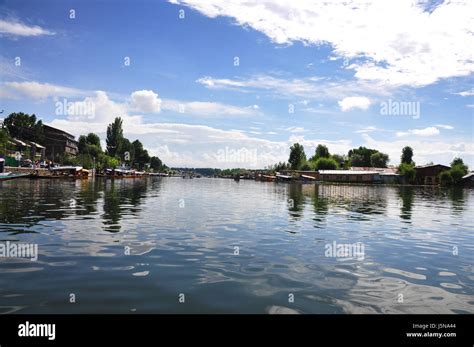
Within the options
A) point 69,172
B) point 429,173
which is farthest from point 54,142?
point 429,173

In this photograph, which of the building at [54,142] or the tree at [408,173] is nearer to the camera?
the tree at [408,173]

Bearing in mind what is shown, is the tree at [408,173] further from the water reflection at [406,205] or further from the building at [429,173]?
the water reflection at [406,205]

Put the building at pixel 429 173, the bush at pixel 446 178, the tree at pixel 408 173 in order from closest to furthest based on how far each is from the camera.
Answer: the bush at pixel 446 178
the building at pixel 429 173
the tree at pixel 408 173

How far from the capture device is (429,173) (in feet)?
592

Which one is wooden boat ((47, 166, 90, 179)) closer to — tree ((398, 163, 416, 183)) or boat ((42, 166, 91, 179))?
boat ((42, 166, 91, 179))

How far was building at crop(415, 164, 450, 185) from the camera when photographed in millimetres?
→ 176750

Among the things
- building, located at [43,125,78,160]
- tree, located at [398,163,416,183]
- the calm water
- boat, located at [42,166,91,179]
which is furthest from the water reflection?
building, located at [43,125,78,160]

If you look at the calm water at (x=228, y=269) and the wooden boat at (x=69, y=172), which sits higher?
the wooden boat at (x=69, y=172)

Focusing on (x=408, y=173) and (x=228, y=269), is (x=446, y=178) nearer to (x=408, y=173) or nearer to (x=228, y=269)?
(x=408, y=173)

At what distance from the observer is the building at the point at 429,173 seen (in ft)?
580

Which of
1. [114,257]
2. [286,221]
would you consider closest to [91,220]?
[114,257]

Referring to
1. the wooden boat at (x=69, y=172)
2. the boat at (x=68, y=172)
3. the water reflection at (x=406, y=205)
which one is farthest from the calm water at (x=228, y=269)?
the wooden boat at (x=69, y=172)

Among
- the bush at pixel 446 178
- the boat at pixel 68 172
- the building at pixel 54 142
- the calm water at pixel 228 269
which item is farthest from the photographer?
the building at pixel 54 142
